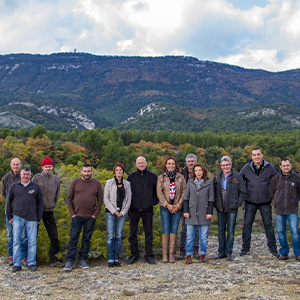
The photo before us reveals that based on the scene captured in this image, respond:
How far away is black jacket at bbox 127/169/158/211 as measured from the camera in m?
7.65

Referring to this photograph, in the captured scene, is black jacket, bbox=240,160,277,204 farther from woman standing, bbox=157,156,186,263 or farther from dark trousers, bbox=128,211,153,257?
dark trousers, bbox=128,211,153,257

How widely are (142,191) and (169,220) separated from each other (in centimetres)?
83

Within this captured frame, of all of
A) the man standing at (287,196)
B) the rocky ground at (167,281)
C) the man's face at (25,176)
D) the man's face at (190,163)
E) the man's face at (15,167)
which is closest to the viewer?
the rocky ground at (167,281)

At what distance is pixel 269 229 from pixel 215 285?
2.57m

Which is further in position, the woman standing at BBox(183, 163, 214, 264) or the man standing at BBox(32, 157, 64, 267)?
the man standing at BBox(32, 157, 64, 267)

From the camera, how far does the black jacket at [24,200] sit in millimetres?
7203

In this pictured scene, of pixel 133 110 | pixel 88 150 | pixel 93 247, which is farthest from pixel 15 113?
pixel 93 247

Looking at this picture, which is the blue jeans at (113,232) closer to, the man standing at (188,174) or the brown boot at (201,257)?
the man standing at (188,174)

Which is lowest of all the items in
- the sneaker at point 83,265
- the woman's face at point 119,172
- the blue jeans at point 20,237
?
the sneaker at point 83,265

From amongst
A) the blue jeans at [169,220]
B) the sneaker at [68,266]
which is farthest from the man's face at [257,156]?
the sneaker at [68,266]

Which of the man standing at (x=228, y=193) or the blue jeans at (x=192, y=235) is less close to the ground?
the man standing at (x=228, y=193)

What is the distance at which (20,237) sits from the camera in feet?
23.9

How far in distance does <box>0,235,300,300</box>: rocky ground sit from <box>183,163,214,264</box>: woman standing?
2.35 ft

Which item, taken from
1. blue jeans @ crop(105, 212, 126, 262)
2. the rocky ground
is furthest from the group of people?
the rocky ground
